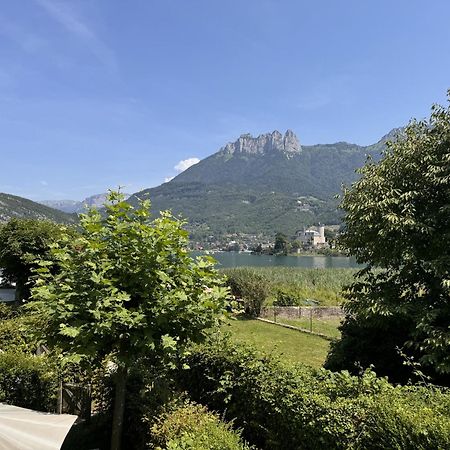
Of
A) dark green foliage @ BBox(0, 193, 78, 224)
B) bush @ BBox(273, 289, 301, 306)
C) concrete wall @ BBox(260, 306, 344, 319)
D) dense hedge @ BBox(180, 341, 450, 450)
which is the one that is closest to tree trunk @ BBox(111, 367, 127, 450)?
dense hedge @ BBox(180, 341, 450, 450)

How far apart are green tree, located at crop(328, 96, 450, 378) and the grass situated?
1551 cm

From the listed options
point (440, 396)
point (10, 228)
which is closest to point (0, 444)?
point (440, 396)

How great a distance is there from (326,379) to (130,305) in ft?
10.1

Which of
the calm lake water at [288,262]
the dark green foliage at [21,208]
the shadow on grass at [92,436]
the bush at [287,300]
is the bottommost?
the shadow on grass at [92,436]

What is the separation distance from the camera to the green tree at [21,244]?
17.7 m

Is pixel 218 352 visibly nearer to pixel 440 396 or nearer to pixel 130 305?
pixel 130 305

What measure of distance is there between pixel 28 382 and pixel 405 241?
8.42m

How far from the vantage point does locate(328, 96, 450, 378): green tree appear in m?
8.23

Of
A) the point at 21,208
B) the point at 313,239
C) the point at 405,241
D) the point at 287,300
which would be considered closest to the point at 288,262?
the point at 313,239

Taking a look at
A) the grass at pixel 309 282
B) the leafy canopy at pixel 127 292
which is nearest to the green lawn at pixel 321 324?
the grass at pixel 309 282

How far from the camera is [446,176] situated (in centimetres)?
841

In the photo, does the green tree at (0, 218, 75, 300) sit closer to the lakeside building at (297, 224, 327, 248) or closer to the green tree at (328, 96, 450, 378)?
the green tree at (328, 96, 450, 378)

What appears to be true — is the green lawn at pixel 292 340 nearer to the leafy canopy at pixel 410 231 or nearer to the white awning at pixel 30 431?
the leafy canopy at pixel 410 231

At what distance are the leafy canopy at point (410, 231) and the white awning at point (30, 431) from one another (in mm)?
6276
